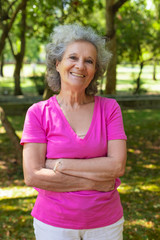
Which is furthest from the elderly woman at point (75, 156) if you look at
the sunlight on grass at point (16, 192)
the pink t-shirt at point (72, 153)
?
the sunlight on grass at point (16, 192)

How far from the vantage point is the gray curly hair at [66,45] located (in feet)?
7.18

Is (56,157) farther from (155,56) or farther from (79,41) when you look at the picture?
(155,56)

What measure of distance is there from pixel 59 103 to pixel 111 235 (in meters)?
1.02

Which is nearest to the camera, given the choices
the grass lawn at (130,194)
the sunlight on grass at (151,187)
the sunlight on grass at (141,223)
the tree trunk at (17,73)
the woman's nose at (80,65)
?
the woman's nose at (80,65)

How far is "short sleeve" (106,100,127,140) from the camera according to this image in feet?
6.97

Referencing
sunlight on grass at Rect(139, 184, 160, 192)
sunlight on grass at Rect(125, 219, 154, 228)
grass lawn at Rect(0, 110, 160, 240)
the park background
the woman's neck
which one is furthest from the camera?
sunlight on grass at Rect(139, 184, 160, 192)

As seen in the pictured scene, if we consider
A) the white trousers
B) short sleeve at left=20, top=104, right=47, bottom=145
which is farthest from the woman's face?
the white trousers

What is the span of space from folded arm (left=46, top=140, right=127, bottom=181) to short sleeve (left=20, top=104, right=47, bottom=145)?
179 millimetres

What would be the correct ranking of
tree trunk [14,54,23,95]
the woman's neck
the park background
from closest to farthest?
1. the woman's neck
2. the park background
3. tree trunk [14,54,23,95]

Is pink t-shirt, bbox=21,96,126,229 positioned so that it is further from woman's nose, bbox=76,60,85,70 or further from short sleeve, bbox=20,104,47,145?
woman's nose, bbox=76,60,85,70

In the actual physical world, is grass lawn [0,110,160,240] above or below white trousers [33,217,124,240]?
below

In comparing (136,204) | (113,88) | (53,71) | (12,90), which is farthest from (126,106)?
(53,71)

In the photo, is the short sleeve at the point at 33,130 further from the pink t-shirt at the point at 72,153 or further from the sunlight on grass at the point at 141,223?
the sunlight on grass at the point at 141,223

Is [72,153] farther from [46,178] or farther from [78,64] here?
[78,64]
